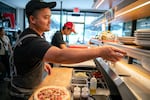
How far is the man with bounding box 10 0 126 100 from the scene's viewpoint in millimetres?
1254

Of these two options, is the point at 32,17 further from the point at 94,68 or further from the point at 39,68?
the point at 94,68

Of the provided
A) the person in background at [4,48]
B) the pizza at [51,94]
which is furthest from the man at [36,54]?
the person in background at [4,48]

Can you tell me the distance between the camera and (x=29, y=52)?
149 centimetres

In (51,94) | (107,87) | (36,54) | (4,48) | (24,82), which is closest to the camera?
(36,54)

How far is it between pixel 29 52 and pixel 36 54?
10 cm

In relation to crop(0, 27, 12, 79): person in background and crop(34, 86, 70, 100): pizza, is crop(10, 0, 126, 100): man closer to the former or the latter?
crop(34, 86, 70, 100): pizza

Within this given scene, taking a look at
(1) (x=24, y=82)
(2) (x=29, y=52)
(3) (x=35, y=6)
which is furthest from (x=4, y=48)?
(2) (x=29, y=52)

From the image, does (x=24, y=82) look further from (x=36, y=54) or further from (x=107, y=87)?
(x=107, y=87)

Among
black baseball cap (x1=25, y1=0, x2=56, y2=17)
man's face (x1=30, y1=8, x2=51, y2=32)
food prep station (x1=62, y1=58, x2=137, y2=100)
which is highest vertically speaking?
black baseball cap (x1=25, y1=0, x2=56, y2=17)

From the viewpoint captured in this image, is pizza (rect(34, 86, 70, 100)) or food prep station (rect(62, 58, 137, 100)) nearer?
food prep station (rect(62, 58, 137, 100))

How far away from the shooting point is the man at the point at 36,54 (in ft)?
4.11

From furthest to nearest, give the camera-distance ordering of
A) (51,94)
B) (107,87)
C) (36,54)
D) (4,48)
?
(4,48) < (107,87) < (51,94) < (36,54)

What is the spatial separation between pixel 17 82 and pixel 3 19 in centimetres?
647

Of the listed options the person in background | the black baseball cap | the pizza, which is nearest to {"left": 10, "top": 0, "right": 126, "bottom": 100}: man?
the black baseball cap
